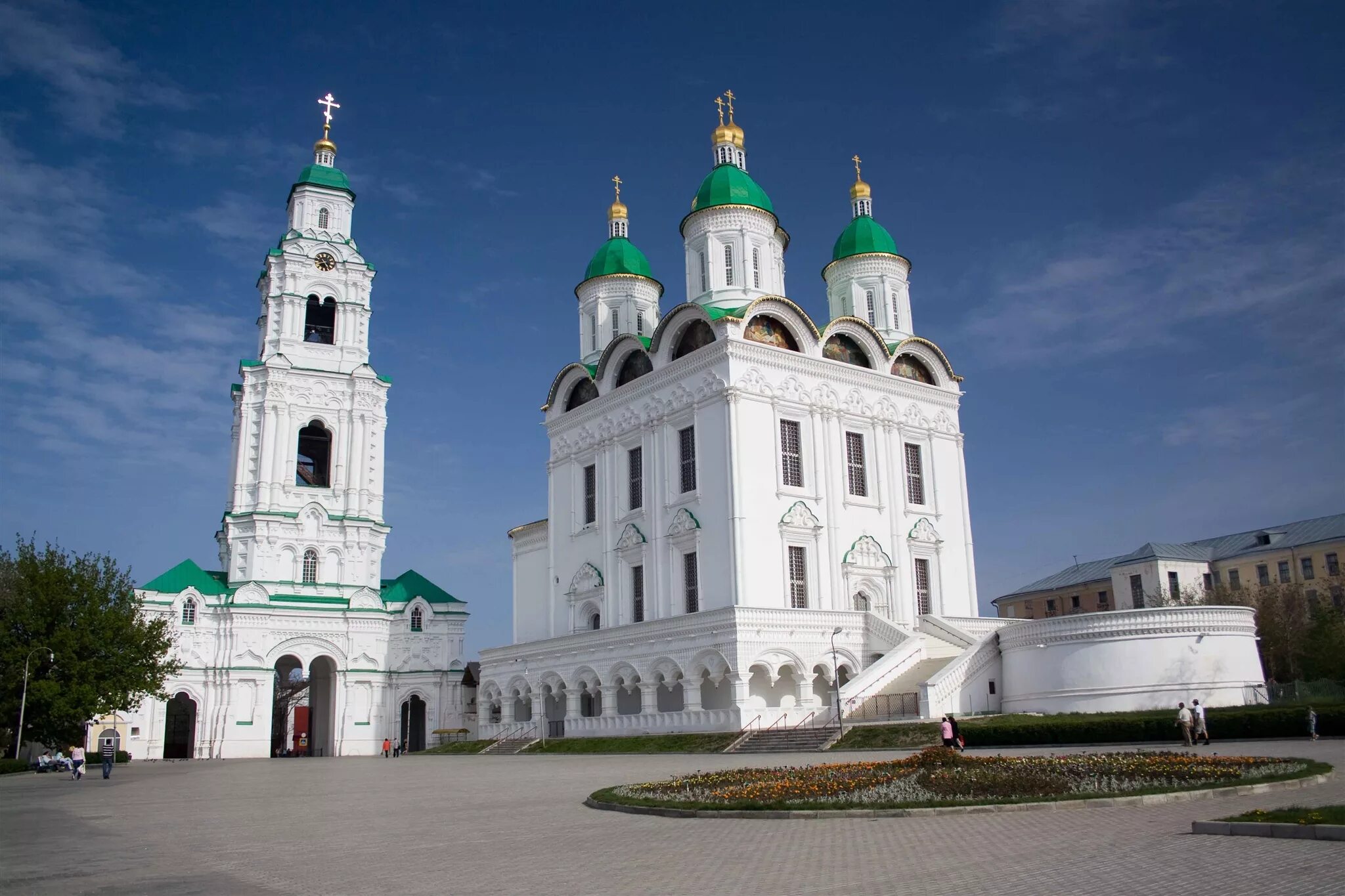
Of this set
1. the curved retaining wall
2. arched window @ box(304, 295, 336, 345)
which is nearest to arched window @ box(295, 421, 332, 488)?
arched window @ box(304, 295, 336, 345)

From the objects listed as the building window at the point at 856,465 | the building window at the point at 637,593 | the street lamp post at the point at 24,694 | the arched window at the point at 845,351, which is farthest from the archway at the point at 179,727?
the arched window at the point at 845,351

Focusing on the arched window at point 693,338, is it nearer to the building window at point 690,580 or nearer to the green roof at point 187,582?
the building window at point 690,580

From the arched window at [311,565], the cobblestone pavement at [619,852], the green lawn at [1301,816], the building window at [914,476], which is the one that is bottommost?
the cobblestone pavement at [619,852]

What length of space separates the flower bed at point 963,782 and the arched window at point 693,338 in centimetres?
2602

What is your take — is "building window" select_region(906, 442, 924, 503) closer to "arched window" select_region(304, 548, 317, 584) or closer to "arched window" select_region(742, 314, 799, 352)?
"arched window" select_region(742, 314, 799, 352)

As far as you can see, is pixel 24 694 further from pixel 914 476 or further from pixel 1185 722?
pixel 914 476

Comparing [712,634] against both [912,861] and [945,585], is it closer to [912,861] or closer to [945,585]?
[945,585]

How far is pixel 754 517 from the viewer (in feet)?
124

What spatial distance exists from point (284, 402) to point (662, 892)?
4570 cm

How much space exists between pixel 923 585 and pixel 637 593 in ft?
34.7

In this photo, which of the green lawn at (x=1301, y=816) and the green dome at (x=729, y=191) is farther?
the green dome at (x=729, y=191)

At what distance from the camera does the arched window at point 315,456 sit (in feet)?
171

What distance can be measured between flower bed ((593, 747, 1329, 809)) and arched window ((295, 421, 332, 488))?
39.8 metres

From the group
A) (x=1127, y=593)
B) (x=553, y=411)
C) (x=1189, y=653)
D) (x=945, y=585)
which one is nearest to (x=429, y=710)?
(x=553, y=411)
